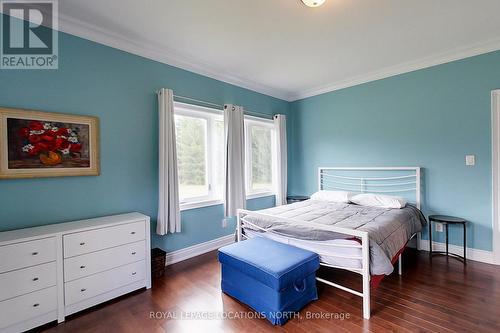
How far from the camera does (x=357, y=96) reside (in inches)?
156

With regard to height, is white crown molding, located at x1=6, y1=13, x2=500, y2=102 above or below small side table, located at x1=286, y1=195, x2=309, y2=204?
above

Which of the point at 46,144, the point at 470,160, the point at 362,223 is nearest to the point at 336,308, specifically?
the point at 362,223

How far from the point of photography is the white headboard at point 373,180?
340 cm

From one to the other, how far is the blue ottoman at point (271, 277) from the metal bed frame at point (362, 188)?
0.73 ft

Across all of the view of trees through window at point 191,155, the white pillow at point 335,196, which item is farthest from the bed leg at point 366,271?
the view of trees through window at point 191,155

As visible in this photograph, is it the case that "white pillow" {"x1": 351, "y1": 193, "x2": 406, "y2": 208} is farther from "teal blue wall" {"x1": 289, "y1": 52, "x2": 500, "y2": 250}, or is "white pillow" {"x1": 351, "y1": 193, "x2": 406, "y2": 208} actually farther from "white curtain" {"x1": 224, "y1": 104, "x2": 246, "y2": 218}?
"white curtain" {"x1": 224, "y1": 104, "x2": 246, "y2": 218}

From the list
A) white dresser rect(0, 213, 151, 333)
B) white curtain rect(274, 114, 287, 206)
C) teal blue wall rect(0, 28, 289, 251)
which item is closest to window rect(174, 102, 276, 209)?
teal blue wall rect(0, 28, 289, 251)

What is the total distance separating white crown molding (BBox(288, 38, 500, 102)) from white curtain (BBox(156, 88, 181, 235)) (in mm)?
2840

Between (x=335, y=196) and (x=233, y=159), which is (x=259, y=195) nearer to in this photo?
(x=233, y=159)

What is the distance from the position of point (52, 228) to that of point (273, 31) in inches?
111

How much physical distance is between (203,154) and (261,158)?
53.3 inches

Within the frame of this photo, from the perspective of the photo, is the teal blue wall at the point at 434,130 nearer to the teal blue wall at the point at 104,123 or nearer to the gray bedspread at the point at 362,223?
the gray bedspread at the point at 362,223

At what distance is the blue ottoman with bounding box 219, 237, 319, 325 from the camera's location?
183cm

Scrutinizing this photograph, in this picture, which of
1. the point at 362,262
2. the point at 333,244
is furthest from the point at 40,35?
the point at 362,262
